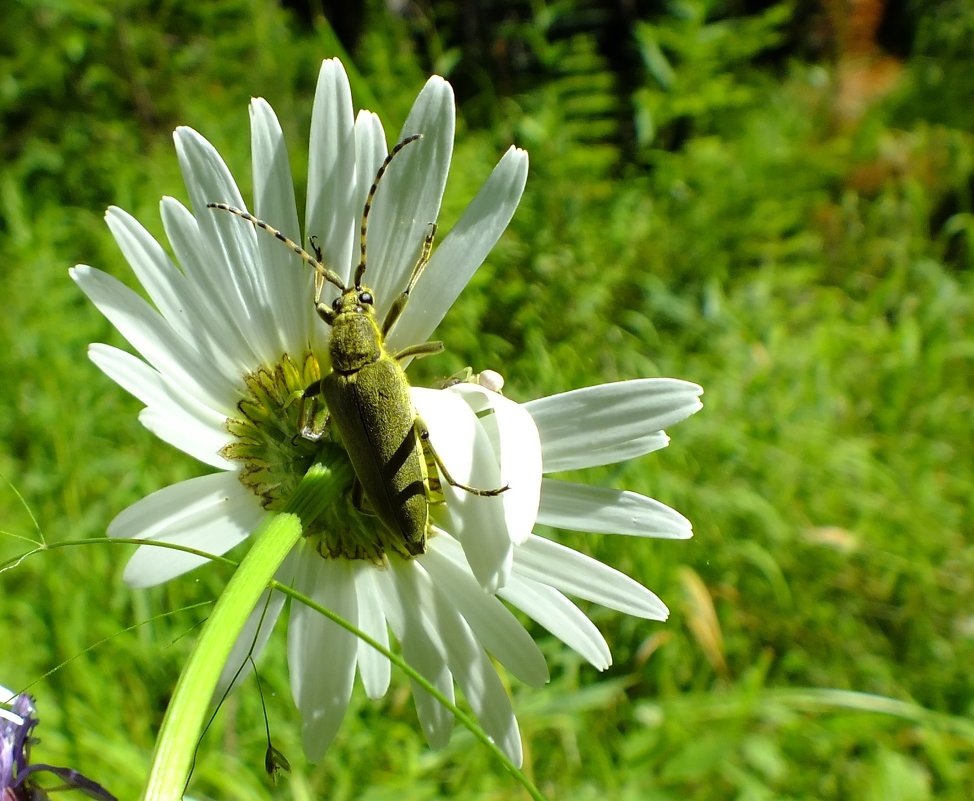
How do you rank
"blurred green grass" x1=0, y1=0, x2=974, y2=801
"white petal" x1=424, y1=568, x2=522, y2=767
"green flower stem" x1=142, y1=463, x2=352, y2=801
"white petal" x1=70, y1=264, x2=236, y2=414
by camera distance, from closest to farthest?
"green flower stem" x1=142, y1=463, x2=352, y2=801
"white petal" x1=70, y1=264, x2=236, y2=414
"white petal" x1=424, y1=568, x2=522, y2=767
"blurred green grass" x1=0, y1=0, x2=974, y2=801

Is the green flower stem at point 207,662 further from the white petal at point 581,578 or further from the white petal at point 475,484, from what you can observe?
the white petal at point 581,578

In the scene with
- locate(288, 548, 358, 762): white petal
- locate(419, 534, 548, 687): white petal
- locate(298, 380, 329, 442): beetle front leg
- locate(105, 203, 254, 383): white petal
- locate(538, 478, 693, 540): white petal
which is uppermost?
locate(105, 203, 254, 383): white petal

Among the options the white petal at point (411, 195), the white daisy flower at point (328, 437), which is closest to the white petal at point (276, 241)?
the white daisy flower at point (328, 437)

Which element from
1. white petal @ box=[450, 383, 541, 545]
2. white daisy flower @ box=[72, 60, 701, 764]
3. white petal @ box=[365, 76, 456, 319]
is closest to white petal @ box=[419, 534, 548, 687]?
white daisy flower @ box=[72, 60, 701, 764]

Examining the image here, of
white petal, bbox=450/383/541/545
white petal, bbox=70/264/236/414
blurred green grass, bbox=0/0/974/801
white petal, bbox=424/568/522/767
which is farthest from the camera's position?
blurred green grass, bbox=0/0/974/801

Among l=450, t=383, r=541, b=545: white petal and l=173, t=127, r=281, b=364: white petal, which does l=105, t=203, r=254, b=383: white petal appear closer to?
l=173, t=127, r=281, b=364: white petal

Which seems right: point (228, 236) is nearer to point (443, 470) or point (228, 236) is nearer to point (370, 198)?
point (370, 198)

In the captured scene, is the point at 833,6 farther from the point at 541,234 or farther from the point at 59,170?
the point at 59,170

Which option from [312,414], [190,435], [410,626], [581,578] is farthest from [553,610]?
[190,435]
